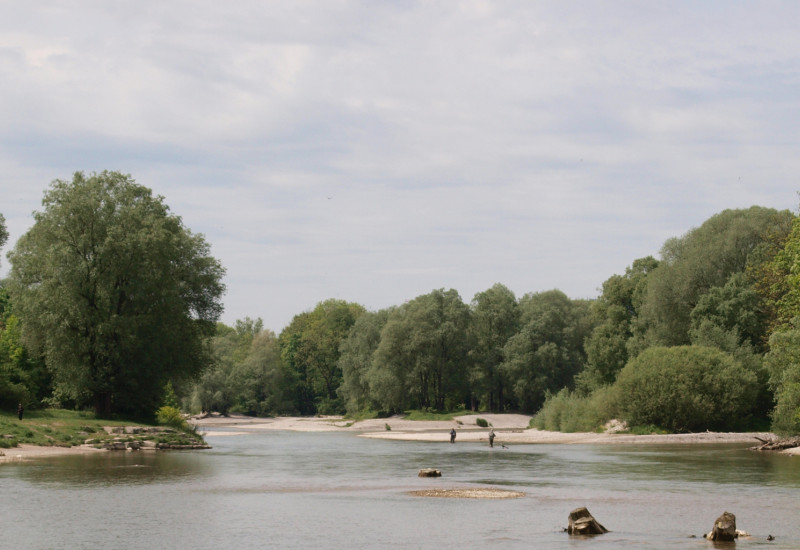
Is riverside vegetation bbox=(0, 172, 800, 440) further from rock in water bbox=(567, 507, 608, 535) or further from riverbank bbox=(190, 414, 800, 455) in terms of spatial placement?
rock in water bbox=(567, 507, 608, 535)

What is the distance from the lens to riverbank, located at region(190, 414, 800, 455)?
7300cm

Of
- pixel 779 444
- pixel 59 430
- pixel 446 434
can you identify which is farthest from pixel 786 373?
pixel 446 434

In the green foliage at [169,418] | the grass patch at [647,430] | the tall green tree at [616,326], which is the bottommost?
the grass patch at [647,430]

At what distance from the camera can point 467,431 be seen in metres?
104

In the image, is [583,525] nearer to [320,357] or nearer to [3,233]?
[3,233]

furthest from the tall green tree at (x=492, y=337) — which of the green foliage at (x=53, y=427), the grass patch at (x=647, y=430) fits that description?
the green foliage at (x=53, y=427)

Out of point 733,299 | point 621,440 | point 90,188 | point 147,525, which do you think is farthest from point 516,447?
point 147,525

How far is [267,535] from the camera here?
2661 centimetres

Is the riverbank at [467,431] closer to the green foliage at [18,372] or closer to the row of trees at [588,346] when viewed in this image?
the row of trees at [588,346]

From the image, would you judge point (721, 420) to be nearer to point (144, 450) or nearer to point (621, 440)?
point (621, 440)

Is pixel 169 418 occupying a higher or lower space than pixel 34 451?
higher

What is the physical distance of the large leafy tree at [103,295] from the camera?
6316cm

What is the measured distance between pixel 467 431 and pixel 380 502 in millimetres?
71203

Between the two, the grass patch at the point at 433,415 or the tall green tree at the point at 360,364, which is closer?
the grass patch at the point at 433,415
